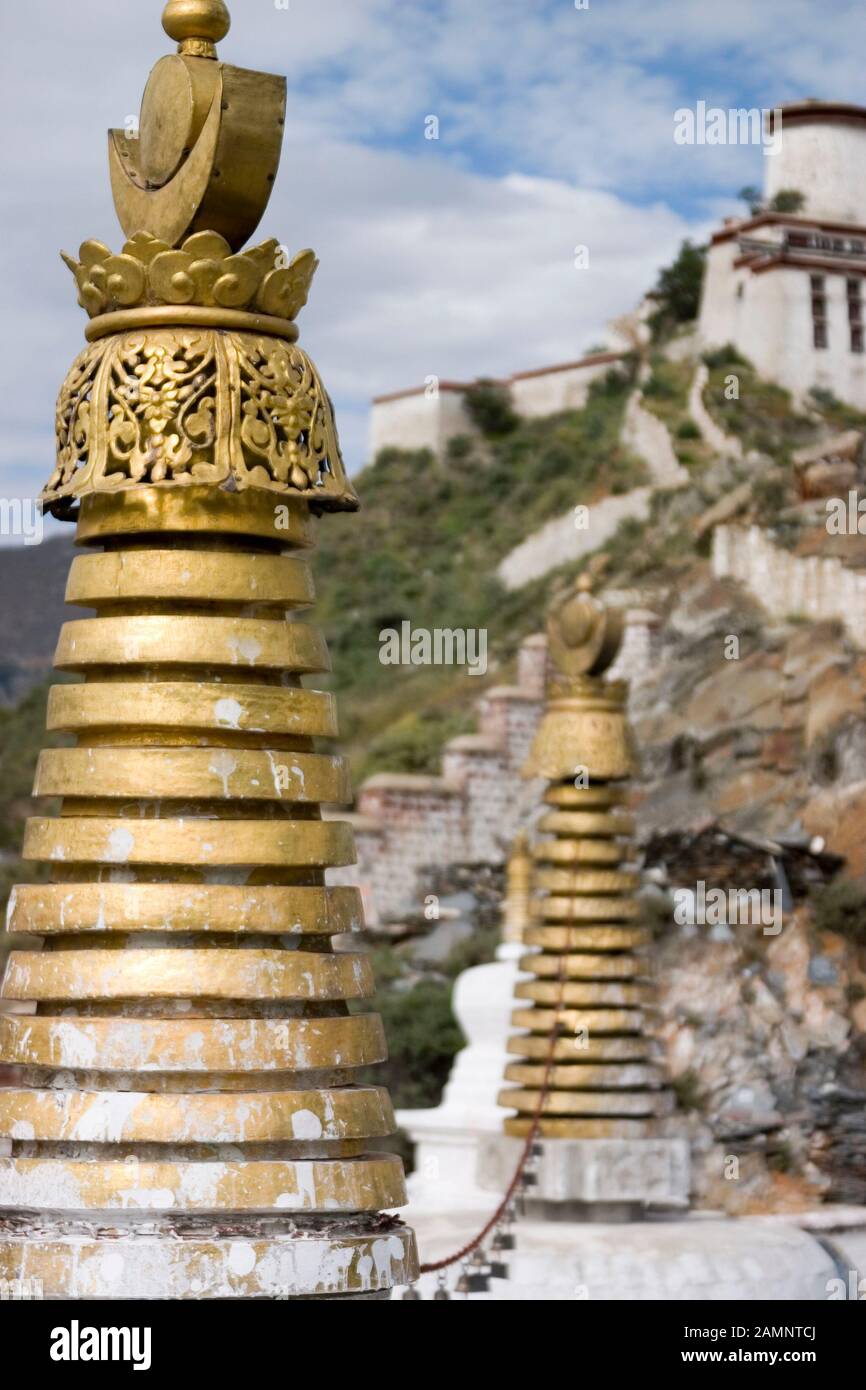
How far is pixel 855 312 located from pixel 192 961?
52.7 metres

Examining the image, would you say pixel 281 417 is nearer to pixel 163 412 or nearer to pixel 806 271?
pixel 163 412

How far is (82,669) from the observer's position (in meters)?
5.90

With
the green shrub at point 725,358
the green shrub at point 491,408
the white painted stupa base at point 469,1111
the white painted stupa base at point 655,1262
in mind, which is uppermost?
the green shrub at point 491,408

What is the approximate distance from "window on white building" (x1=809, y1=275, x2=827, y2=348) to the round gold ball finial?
50.6m

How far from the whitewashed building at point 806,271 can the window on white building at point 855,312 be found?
0.08 feet

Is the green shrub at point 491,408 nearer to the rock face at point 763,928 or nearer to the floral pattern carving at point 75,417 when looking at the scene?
the rock face at point 763,928

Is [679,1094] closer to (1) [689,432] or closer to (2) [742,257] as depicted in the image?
(1) [689,432]

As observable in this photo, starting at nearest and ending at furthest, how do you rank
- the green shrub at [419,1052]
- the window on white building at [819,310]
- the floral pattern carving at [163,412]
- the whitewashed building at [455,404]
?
the floral pattern carving at [163,412] → the green shrub at [419,1052] → the window on white building at [819,310] → the whitewashed building at [455,404]

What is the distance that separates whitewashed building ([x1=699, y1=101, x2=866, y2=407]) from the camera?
5553cm

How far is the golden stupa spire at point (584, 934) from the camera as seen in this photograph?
13.0 metres

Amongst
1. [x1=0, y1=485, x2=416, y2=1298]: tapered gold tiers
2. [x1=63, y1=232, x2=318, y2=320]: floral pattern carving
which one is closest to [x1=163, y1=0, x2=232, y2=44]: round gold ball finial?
[x1=63, y1=232, x2=318, y2=320]: floral pattern carving

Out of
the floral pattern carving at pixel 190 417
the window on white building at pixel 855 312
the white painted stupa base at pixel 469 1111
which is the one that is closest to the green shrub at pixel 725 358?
the window on white building at pixel 855 312
